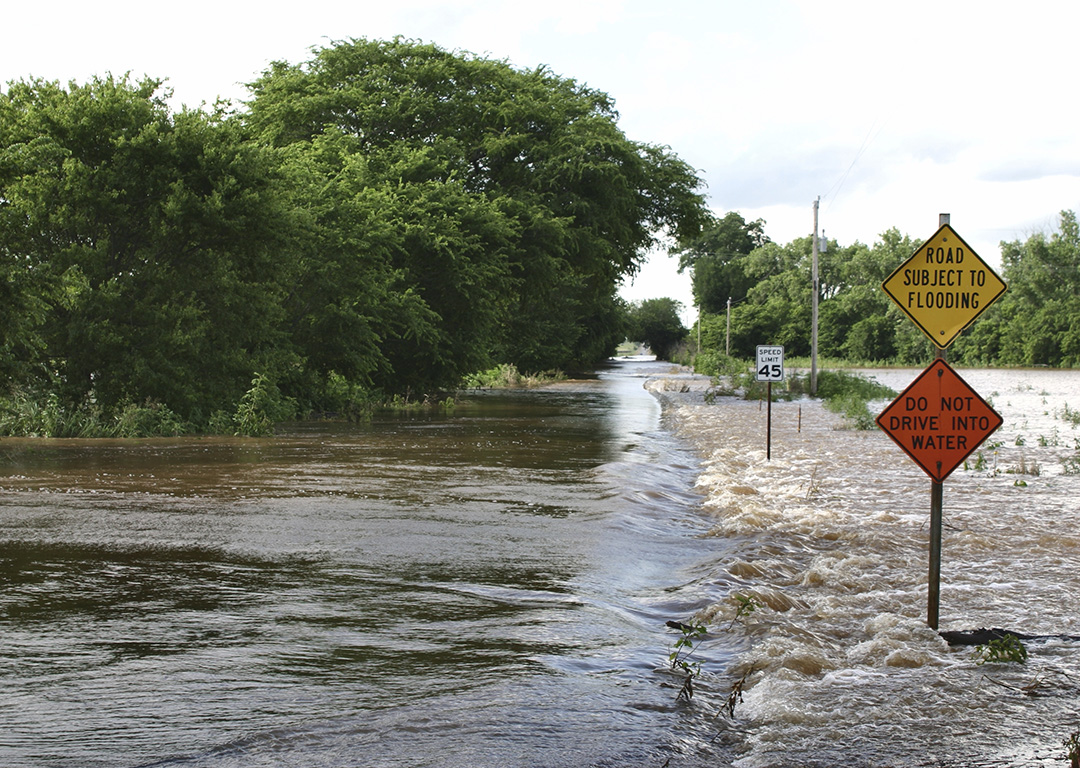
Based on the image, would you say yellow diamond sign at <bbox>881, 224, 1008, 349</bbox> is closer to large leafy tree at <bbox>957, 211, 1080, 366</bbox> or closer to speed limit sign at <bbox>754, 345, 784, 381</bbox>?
speed limit sign at <bbox>754, 345, 784, 381</bbox>

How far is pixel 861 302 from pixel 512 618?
11304 centimetres

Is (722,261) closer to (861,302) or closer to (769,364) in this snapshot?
(861,302)

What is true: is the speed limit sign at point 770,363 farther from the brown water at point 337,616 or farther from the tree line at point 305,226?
the tree line at point 305,226

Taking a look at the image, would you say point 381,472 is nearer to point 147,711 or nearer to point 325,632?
point 325,632

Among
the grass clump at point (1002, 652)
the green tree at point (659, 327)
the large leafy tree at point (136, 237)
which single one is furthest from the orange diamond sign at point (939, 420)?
the green tree at point (659, 327)

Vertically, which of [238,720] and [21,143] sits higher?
[21,143]

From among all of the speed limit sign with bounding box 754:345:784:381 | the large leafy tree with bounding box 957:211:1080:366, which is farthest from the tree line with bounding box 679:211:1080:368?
the speed limit sign with bounding box 754:345:784:381

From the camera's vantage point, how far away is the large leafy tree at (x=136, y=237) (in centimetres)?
2039

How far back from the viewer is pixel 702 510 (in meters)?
14.1

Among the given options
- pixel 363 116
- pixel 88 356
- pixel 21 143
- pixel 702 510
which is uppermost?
pixel 363 116

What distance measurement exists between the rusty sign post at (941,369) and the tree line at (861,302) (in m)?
74.8

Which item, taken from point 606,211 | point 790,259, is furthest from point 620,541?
point 790,259

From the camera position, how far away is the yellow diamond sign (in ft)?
24.9

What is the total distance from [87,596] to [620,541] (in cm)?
541
